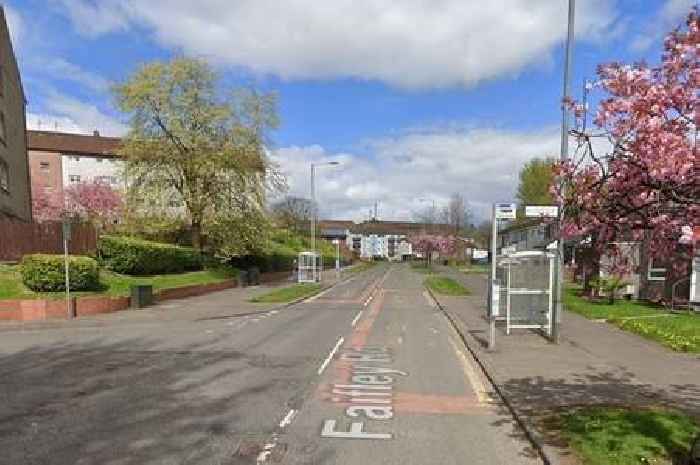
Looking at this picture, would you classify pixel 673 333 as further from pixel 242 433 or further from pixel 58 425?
pixel 58 425

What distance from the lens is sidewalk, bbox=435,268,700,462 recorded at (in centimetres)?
734

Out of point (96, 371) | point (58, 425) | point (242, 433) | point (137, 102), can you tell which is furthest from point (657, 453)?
point (137, 102)

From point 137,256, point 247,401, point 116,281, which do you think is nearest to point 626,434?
point 247,401

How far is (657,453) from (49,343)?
12127 mm

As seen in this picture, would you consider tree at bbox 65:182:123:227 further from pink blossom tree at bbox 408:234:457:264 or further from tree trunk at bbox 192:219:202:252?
pink blossom tree at bbox 408:234:457:264

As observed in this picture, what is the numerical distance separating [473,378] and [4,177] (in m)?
30.9

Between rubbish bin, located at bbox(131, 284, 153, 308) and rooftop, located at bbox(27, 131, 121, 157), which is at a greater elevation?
rooftop, located at bbox(27, 131, 121, 157)

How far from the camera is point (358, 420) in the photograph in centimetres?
655

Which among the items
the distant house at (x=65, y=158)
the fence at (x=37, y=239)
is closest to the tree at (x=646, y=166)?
the fence at (x=37, y=239)

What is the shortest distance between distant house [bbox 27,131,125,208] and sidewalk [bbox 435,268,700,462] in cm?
6511

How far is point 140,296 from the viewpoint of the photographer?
20.9 meters

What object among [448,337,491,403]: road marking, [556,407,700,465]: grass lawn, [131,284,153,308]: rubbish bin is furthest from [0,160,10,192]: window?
[556,407,700,465]: grass lawn

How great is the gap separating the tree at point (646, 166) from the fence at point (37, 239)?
888 inches

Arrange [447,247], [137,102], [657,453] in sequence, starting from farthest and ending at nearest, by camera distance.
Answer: [447,247] → [137,102] → [657,453]
